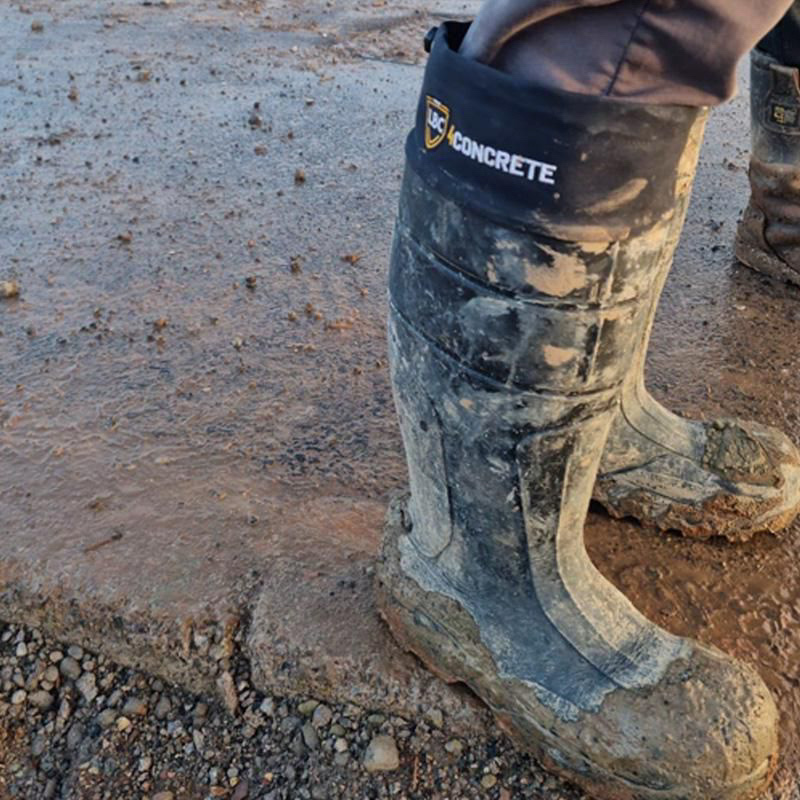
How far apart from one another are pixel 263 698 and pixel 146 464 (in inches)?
22.1

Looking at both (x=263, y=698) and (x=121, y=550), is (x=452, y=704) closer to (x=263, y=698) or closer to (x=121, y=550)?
(x=263, y=698)

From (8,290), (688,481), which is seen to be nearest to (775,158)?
(688,481)

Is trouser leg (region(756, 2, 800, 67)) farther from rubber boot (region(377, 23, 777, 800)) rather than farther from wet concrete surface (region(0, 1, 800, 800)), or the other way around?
rubber boot (region(377, 23, 777, 800))

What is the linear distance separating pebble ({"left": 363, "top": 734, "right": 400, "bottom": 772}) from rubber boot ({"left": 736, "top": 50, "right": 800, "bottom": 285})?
1622mm

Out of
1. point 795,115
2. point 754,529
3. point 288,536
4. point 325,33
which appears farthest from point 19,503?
point 325,33

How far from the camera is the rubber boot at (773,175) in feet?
6.42

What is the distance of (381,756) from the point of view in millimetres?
1193

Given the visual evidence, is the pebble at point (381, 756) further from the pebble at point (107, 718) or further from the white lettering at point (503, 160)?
the white lettering at point (503, 160)

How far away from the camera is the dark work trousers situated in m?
0.76

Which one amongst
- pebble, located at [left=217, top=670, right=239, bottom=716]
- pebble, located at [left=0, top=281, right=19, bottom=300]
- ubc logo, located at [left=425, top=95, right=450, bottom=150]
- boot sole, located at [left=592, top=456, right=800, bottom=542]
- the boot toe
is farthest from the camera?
pebble, located at [left=0, top=281, right=19, bottom=300]

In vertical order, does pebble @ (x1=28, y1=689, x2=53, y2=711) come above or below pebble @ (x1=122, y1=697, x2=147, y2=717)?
below

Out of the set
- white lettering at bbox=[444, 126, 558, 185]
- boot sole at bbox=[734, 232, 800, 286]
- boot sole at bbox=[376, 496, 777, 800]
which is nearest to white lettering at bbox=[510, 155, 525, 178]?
white lettering at bbox=[444, 126, 558, 185]

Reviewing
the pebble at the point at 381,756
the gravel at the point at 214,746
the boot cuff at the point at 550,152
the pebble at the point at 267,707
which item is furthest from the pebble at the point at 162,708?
the boot cuff at the point at 550,152

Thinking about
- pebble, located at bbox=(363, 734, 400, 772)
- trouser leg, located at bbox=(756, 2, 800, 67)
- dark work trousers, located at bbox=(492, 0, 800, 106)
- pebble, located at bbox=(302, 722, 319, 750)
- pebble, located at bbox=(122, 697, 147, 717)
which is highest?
dark work trousers, located at bbox=(492, 0, 800, 106)
